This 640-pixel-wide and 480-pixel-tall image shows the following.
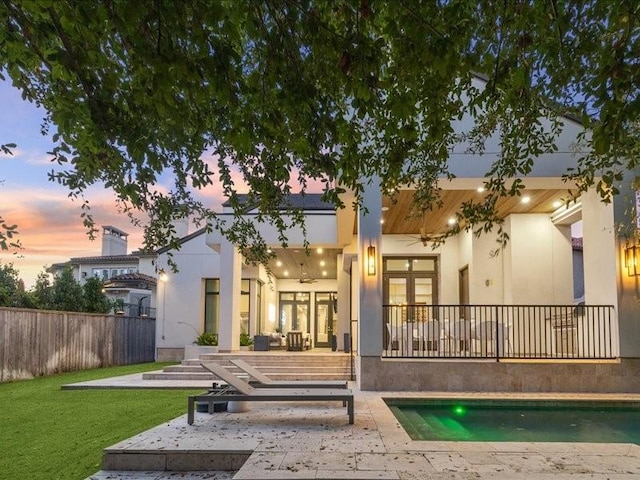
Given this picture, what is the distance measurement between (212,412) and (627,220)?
7.96 m

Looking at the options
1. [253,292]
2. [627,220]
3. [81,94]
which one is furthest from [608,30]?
[253,292]

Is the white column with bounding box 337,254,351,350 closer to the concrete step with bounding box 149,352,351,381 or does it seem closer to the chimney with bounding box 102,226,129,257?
the concrete step with bounding box 149,352,351,381

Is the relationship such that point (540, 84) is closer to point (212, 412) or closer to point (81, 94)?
point (81, 94)

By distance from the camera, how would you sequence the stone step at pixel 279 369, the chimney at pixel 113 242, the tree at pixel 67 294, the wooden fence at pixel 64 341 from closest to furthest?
1. the stone step at pixel 279 369
2. the wooden fence at pixel 64 341
3. the tree at pixel 67 294
4. the chimney at pixel 113 242

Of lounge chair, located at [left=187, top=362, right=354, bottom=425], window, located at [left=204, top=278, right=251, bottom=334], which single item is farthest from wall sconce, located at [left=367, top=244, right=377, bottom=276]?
window, located at [left=204, top=278, right=251, bottom=334]

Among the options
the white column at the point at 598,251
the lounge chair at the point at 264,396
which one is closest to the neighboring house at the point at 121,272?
the lounge chair at the point at 264,396

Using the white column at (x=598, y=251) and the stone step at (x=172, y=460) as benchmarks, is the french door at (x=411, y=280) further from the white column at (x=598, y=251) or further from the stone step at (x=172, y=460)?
the stone step at (x=172, y=460)

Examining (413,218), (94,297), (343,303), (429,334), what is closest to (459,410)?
(429,334)

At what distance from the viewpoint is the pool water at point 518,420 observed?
673 centimetres

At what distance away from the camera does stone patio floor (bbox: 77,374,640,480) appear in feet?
14.0

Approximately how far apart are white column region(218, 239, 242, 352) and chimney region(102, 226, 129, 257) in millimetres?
20515

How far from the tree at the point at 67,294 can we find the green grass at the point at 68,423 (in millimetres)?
6930

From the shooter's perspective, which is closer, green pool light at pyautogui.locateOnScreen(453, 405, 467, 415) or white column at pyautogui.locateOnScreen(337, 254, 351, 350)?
green pool light at pyautogui.locateOnScreen(453, 405, 467, 415)

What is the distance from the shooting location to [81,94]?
11.0 ft
